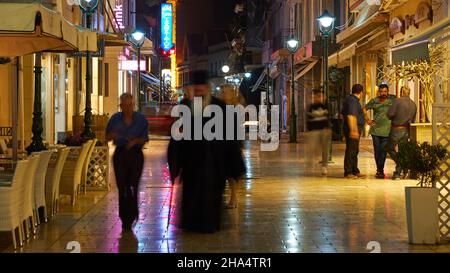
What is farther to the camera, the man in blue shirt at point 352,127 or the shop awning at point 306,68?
the shop awning at point 306,68

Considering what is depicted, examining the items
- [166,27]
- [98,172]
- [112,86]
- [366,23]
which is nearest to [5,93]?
[98,172]

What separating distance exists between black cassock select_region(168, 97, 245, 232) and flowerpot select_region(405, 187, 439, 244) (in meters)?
2.48

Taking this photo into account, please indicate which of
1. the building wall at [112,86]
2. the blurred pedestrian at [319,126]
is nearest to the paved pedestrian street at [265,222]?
the blurred pedestrian at [319,126]

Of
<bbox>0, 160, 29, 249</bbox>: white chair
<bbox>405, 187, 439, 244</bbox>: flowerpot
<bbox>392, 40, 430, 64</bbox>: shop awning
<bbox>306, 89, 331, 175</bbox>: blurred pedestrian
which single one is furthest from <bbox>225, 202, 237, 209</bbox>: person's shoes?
<bbox>392, 40, 430, 64</bbox>: shop awning

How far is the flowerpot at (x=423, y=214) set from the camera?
31.8 ft

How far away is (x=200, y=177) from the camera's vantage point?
1093cm

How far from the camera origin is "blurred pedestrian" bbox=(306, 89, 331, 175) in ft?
61.8

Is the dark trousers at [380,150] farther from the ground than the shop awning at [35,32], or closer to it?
closer to it

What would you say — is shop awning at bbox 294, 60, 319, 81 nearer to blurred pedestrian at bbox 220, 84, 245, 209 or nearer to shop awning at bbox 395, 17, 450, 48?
shop awning at bbox 395, 17, 450, 48

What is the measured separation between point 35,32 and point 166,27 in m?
69.7

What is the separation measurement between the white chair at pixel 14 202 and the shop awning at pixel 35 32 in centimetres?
252

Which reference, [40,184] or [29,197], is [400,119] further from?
[29,197]

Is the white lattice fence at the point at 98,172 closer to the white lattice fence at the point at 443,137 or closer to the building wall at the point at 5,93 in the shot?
the building wall at the point at 5,93
